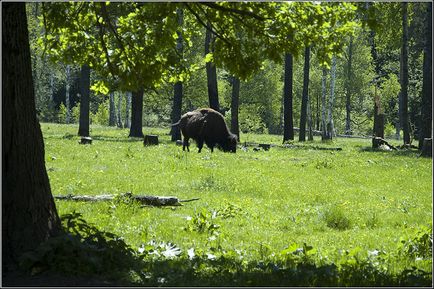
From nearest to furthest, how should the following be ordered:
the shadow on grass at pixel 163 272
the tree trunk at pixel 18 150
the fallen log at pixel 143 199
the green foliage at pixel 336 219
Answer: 1. the shadow on grass at pixel 163 272
2. the tree trunk at pixel 18 150
3. the green foliage at pixel 336 219
4. the fallen log at pixel 143 199

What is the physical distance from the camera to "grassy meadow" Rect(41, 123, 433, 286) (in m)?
8.75

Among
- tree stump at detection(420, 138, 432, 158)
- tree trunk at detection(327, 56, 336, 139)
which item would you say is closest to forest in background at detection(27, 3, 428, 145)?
tree trunk at detection(327, 56, 336, 139)

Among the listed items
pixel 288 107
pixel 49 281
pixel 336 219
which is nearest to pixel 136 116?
pixel 288 107

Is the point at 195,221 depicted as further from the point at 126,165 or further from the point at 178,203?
the point at 126,165

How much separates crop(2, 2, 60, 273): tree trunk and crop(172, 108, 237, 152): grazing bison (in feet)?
76.2

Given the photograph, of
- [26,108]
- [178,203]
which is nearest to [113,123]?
[178,203]

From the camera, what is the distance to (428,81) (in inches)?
1341

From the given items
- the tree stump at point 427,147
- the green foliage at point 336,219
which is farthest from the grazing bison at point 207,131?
the green foliage at point 336,219

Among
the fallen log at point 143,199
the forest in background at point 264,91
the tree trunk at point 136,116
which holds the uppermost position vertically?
the forest in background at point 264,91

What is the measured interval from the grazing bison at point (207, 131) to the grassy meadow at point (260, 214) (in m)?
5.36

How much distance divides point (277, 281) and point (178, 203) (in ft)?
22.9

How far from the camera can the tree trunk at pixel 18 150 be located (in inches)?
342

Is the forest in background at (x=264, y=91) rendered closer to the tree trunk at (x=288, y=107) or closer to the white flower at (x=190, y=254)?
the tree trunk at (x=288, y=107)

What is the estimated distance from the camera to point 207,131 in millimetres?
32438
